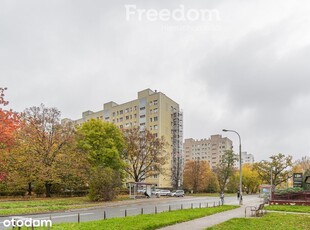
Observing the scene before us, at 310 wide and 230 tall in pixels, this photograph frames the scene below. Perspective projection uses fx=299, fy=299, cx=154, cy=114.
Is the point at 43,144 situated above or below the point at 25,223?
above

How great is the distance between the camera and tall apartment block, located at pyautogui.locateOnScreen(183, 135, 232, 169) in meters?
163

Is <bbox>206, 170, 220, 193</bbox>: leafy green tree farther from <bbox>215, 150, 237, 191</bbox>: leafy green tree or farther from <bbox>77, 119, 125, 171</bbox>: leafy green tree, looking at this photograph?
<bbox>77, 119, 125, 171</bbox>: leafy green tree

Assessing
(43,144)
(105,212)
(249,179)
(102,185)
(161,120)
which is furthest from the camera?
(249,179)

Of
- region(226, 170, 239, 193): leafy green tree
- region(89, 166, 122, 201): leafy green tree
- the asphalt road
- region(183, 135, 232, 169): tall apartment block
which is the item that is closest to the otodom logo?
the asphalt road

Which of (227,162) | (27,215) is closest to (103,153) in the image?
(27,215)

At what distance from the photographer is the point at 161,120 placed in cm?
8844

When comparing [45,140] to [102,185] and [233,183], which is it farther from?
[233,183]

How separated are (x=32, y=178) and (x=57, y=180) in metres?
3.00

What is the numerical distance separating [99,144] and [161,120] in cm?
4272

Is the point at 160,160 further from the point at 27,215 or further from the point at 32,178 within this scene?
the point at 27,215

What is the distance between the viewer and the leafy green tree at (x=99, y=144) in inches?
1810

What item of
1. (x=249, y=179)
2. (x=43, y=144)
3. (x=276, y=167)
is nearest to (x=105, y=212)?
(x=43, y=144)

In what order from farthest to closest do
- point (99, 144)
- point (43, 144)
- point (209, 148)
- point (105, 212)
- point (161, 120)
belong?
point (209, 148) < point (161, 120) < point (99, 144) < point (43, 144) < point (105, 212)

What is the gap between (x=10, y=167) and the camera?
36500mm
